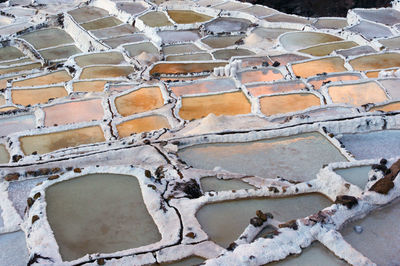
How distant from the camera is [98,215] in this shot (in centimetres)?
991

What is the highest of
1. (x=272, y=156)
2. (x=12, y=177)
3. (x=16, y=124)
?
(x=272, y=156)

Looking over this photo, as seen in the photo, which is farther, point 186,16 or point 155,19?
point 186,16

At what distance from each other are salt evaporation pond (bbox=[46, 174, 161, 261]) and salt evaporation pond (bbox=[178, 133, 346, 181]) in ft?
8.76

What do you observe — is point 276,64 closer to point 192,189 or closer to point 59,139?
Answer: point 59,139

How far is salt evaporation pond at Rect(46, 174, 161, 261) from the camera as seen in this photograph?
9.17 m

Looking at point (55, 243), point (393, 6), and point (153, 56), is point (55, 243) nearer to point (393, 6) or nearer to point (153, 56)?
point (153, 56)

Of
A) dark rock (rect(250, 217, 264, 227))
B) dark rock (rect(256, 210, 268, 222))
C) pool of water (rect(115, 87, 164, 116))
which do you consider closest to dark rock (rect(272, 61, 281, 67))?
pool of water (rect(115, 87, 164, 116))

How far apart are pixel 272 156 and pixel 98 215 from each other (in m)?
5.43

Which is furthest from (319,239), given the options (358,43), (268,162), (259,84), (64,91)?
(358,43)

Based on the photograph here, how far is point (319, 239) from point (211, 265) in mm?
2332

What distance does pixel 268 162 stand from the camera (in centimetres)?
1266

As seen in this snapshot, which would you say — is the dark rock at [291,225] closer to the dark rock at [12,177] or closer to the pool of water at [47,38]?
the dark rock at [12,177]

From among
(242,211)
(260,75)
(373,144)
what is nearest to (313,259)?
(242,211)

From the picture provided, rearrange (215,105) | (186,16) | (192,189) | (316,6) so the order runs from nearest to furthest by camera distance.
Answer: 1. (192,189)
2. (215,105)
3. (186,16)
4. (316,6)
